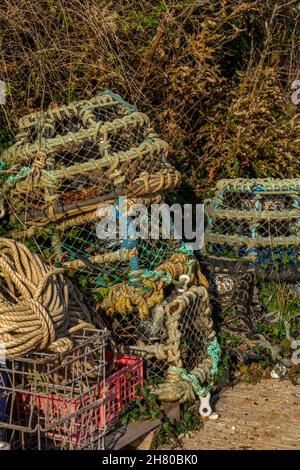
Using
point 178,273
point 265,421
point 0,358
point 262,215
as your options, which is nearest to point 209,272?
point 262,215

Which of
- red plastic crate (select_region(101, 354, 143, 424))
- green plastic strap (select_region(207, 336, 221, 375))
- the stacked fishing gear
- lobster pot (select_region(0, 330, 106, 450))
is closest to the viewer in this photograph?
lobster pot (select_region(0, 330, 106, 450))

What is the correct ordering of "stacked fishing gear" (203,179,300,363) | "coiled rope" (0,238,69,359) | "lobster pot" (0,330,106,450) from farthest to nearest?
"stacked fishing gear" (203,179,300,363)
"lobster pot" (0,330,106,450)
"coiled rope" (0,238,69,359)

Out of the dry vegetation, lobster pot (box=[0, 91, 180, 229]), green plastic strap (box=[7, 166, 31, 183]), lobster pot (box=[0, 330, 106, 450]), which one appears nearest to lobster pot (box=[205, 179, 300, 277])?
the dry vegetation

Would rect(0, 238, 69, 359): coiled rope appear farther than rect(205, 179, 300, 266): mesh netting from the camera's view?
No

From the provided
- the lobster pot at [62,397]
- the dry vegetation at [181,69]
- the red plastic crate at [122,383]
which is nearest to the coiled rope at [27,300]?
the lobster pot at [62,397]

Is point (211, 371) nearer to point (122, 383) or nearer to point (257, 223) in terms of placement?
point (122, 383)

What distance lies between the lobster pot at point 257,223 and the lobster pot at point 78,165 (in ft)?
3.12

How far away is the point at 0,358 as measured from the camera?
354 cm

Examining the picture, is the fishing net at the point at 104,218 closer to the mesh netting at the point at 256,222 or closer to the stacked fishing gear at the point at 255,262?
the stacked fishing gear at the point at 255,262

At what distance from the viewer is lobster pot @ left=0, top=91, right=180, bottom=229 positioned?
14.0 ft

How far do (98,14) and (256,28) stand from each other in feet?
6.42

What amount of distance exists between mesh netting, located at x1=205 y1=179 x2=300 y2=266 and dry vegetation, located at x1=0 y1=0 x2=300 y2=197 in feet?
1.76

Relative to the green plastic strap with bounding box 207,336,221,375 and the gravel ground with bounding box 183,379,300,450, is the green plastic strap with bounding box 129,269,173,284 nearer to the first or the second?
the green plastic strap with bounding box 207,336,221,375

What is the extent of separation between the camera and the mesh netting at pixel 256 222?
540cm
